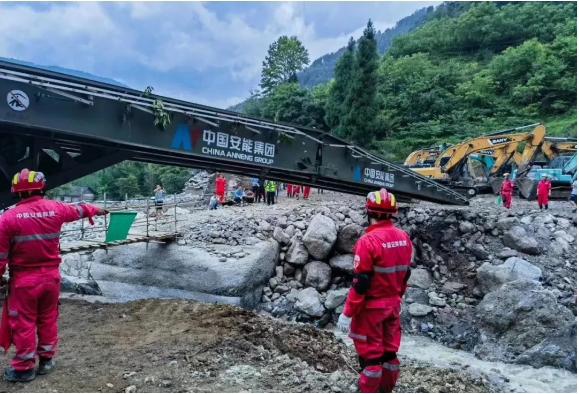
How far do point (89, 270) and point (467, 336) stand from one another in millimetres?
7868

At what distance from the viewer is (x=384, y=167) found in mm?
8398

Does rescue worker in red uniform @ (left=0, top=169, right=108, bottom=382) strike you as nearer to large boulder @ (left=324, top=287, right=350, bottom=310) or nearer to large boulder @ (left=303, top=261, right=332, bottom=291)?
large boulder @ (left=324, top=287, right=350, bottom=310)

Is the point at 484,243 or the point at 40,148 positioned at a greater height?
the point at 40,148

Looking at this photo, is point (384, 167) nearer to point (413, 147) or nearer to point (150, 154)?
point (150, 154)

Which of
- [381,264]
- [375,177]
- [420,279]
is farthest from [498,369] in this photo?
[381,264]

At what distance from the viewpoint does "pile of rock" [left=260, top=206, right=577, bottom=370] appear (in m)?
6.98

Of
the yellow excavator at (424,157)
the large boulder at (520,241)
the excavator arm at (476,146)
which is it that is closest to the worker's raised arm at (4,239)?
the large boulder at (520,241)

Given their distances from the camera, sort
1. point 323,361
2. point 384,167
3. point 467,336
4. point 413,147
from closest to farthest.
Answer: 1. point 323,361
2. point 467,336
3. point 384,167
4. point 413,147

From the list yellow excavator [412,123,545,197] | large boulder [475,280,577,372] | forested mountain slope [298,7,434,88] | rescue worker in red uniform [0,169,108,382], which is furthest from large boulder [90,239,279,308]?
forested mountain slope [298,7,434,88]

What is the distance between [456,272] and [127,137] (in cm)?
735

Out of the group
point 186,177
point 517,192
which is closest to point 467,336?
point 517,192

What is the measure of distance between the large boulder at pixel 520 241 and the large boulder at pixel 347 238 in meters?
3.23

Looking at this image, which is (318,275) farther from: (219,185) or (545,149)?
(545,149)

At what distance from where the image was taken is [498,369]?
6.20 meters
